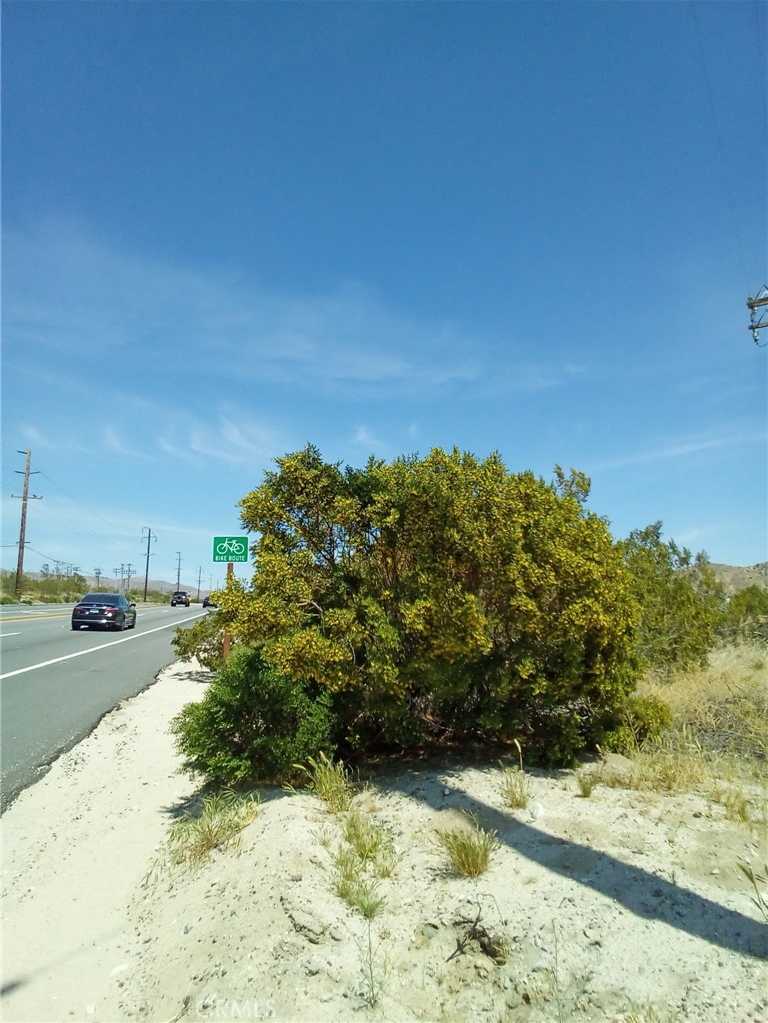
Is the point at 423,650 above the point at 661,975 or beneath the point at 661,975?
above

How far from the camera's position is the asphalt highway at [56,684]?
9597mm

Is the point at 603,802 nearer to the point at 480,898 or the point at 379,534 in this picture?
the point at 480,898

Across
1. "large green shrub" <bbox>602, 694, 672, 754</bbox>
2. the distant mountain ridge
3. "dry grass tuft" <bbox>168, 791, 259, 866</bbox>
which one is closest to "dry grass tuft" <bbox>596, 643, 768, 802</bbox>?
"large green shrub" <bbox>602, 694, 672, 754</bbox>

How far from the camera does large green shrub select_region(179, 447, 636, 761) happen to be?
5.72m

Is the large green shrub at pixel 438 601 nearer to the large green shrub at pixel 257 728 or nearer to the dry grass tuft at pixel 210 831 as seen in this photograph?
the large green shrub at pixel 257 728

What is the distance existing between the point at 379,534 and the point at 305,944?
340 centimetres

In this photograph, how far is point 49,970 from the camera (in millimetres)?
4340

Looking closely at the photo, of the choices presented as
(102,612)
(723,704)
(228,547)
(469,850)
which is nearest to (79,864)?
(469,850)

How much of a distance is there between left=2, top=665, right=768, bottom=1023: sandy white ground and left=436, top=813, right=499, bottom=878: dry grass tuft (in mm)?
98

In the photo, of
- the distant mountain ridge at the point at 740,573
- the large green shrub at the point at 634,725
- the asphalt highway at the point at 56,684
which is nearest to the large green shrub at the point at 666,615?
the large green shrub at the point at 634,725

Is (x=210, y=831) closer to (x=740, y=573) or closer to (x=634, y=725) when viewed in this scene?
(x=634, y=725)

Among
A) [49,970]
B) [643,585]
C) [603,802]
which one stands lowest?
[49,970]

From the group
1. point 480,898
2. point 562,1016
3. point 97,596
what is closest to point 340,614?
point 480,898

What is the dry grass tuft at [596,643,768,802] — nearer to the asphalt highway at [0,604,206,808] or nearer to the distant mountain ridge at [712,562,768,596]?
the asphalt highway at [0,604,206,808]
